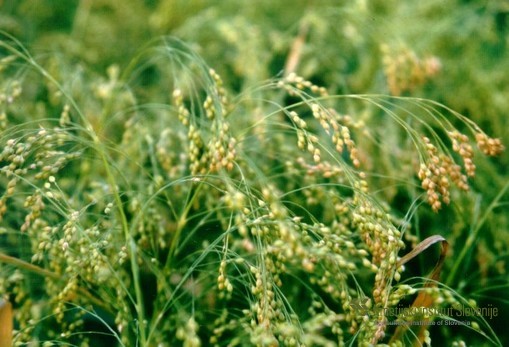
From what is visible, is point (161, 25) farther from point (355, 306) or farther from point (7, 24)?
point (355, 306)

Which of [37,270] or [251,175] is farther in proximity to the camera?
[251,175]

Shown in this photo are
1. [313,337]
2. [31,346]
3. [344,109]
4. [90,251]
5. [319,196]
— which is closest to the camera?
[313,337]

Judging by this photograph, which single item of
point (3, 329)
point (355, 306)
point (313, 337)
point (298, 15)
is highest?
point (298, 15)

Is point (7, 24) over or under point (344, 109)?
over

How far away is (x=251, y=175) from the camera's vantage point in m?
1.81

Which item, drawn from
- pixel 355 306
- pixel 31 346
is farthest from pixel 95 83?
pixel 355 306

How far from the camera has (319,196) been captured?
1.78 meters

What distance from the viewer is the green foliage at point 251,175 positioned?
1.38 metres

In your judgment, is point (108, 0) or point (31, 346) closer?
point (31, 346)

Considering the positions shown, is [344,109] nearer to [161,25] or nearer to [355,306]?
[161,25]

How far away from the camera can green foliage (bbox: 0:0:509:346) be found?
54.2 inches

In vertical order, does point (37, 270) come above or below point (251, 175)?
below

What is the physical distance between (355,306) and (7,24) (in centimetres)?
231

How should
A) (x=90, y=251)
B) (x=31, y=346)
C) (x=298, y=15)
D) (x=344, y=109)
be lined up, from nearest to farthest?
(x=31, y=346), (x=90, y=251), (x=344, y=109), (x=298, y=15)
